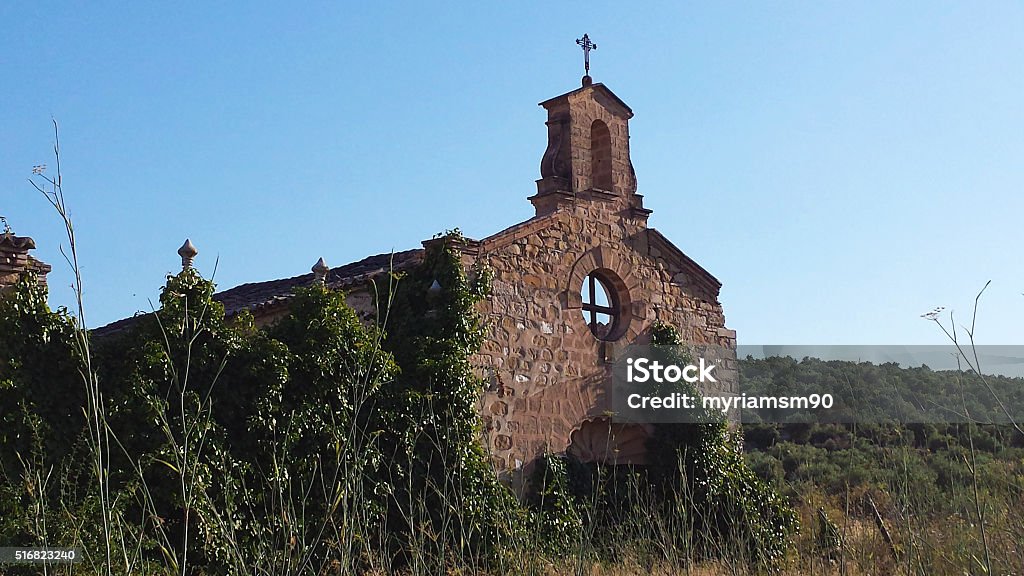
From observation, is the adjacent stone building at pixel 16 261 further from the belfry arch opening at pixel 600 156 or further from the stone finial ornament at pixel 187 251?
the belfry arch opening at pixel 600 156

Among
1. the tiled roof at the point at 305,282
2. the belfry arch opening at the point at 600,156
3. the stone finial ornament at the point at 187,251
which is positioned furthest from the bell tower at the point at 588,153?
the stone finial ornament at the point at 187,251

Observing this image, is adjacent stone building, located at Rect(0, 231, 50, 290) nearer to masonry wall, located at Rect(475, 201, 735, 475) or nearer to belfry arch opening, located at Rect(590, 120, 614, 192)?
masonry wall, located at Rect(475, 201, 735, 475)

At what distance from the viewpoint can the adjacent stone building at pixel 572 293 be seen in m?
10.5

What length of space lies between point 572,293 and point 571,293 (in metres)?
0.01

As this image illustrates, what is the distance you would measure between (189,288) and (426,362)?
2302 mm

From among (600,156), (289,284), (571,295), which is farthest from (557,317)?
(289,284)

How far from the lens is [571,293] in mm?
11281

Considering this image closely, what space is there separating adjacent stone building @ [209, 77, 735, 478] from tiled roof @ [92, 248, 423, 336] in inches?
1.3

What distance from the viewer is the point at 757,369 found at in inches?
619

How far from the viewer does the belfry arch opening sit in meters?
12.1

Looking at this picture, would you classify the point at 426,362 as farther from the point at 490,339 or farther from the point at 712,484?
the point at 712,484

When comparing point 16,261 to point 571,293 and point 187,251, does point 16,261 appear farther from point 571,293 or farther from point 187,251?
point 571,293

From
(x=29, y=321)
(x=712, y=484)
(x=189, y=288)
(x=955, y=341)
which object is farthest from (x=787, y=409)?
(x=955, y=341)

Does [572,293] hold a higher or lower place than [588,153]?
lower
